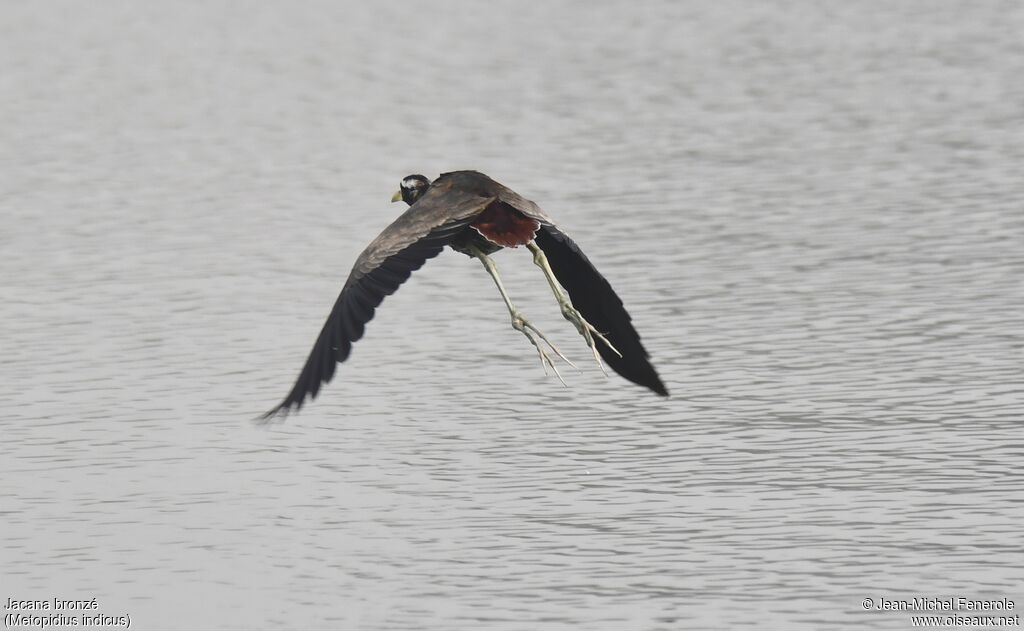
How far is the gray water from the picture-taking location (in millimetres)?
7434

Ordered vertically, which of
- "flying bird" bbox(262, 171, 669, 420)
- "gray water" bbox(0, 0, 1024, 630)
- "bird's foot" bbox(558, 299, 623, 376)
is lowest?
"gray water" bbox(0, 0, 1024, 630)

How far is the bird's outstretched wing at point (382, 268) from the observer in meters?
7.07

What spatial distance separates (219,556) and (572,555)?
1.37 meters

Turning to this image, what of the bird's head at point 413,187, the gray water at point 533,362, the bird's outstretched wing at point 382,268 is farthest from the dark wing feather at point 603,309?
the bird's head at point 413,187

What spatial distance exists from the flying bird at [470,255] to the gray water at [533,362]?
0.60m

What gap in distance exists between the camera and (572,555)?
757cm

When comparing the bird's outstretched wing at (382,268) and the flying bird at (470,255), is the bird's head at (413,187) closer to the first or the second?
the flying bird at (470,255)

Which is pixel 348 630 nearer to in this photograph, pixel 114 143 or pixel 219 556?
pixel 219 556

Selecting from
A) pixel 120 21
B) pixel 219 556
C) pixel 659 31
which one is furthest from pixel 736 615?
pixel 120 21

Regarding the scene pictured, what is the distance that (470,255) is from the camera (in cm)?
838

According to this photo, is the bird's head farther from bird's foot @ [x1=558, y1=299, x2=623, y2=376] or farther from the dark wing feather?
bird's foot @ [x1=558, y1=299, x2=623, y2=376]

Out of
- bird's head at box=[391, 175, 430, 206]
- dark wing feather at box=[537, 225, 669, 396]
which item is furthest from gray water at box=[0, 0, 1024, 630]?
bird's head at box=[391, 175, 430, 206]

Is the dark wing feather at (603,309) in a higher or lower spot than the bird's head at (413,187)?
lower

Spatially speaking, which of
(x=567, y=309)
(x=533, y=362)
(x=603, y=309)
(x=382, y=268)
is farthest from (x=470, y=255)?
(x=533, y=362)
